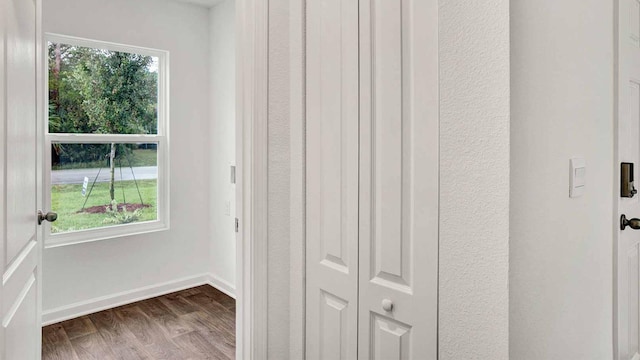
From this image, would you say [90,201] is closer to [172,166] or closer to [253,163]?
[172,166]

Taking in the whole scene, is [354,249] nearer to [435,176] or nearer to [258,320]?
[435,176]

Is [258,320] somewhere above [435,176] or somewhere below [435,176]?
below

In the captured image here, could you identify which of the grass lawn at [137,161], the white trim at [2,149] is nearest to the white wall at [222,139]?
the grass lawn at [137,161]

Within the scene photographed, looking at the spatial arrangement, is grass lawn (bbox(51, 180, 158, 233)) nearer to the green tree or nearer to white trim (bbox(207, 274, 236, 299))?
the green tree

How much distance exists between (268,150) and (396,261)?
678 millimetres

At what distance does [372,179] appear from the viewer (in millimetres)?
1272

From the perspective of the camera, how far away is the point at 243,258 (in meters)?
1.63

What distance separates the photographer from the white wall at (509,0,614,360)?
0.96 metres

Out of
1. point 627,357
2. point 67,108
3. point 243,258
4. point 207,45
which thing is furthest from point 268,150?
point 207,45

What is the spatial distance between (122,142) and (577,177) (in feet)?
10.1

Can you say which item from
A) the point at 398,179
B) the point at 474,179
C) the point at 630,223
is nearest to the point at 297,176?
the point at 398,179

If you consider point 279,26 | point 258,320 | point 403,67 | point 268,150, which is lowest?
point 258,320

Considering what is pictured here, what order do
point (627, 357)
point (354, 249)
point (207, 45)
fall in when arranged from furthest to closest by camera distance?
point (207, 45) → point (627, 357) → point (354, 249)

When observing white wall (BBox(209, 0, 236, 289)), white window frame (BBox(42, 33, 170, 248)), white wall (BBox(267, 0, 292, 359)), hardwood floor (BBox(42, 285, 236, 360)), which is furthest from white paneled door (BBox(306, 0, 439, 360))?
white window frame (BBox(42, 33, 170, 248))
